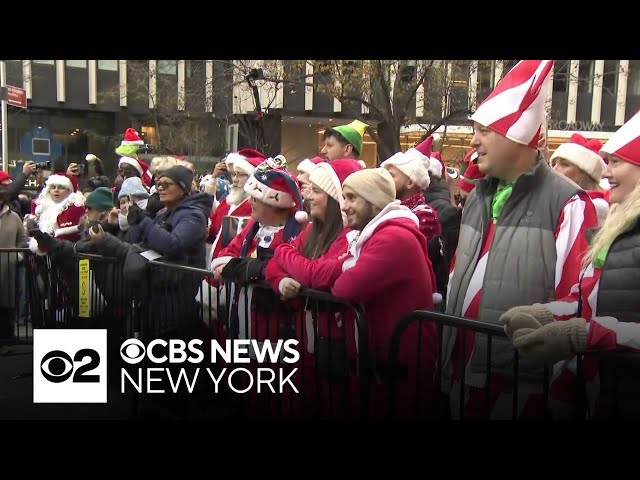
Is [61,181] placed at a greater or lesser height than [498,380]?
greater

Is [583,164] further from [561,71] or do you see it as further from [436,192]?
[561,71]

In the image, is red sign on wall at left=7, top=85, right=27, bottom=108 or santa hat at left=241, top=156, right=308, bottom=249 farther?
red sign on wall at left=7, top=85, right=27, bottom=108

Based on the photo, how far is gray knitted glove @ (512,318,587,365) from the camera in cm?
239

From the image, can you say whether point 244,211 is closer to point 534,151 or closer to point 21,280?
point 534,151

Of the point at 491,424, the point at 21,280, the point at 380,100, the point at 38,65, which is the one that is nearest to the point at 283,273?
the point at 491,424

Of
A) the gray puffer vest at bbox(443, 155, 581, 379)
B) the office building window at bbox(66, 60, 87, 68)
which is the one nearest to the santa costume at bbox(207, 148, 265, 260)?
the gray puffer vest at bbox(443, 155, 581, 379)

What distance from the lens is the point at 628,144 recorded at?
2814mm

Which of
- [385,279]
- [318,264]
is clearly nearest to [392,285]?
[385,279]

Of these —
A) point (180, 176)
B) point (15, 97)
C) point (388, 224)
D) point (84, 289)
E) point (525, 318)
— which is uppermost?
point (15, 97)

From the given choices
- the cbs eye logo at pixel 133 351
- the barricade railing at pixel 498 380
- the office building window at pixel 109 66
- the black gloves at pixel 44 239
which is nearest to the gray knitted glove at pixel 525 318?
the barricade railing at pixel 498 380

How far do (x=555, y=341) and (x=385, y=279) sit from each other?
3.60 feet

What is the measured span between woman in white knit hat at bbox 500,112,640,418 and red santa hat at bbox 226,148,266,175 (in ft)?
12.2

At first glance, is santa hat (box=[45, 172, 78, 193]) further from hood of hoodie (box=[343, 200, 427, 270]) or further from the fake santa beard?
hood of hoodie (box=[343, 200, 427, 270])

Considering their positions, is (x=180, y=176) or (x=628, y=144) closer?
(x=628, y=144)
